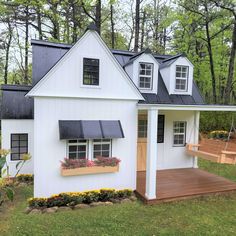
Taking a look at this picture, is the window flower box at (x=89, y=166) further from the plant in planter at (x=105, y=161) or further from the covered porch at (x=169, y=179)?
the covered porch at (x=169, y=179)

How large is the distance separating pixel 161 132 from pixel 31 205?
5771mm

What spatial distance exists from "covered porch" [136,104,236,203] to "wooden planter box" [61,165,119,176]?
117 cm

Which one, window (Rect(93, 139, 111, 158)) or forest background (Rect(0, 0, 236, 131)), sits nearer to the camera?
window (Rect(93, 139, 111, 158))

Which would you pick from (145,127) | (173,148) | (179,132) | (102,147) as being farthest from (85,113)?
(179,132)

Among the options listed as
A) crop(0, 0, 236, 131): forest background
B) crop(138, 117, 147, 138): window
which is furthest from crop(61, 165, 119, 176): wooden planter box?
crop(0, 0, 236, 131): forest background

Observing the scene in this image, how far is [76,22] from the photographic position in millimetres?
14727

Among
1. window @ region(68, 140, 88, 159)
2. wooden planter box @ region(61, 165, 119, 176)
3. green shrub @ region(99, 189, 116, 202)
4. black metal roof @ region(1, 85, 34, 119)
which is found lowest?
green shrub @ region(99, 189, 116, 202)

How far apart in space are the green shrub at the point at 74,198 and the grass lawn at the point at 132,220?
0.42 metres

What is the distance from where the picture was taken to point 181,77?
8.99 m

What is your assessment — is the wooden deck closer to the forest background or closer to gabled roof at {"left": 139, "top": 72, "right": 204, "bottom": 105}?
gabled roof at {"left": 139, "top": 72, "right": 204, "bottom": 105}

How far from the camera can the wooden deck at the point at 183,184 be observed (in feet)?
21.9

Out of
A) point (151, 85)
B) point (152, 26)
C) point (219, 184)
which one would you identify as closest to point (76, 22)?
point (152, 26)

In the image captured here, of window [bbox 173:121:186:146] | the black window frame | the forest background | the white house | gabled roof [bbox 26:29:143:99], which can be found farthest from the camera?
the forest background

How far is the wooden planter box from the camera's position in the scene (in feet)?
20.4
